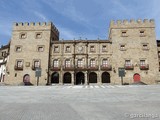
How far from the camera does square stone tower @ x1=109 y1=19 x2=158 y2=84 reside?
Result: 33.8m

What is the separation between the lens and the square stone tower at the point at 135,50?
3384 cm

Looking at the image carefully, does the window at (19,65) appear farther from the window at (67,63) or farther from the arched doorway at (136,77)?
the arched doorway at (136,77)

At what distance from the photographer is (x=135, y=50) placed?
115ft

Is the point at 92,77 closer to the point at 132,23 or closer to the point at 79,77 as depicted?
the point at 79,77

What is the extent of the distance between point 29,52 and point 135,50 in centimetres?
2172

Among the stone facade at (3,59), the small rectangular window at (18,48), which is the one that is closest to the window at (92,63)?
the small rectangular window at (18,48)

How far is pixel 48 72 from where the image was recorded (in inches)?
1389

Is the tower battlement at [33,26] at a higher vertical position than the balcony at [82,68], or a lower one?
higher

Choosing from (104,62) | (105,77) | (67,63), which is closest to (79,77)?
(67,63)

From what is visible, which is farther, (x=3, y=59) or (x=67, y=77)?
(x=3, y=59)

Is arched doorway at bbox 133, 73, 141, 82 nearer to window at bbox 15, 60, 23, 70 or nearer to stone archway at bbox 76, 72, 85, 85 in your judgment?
stone archway at bbox 76, 72, 85, 85

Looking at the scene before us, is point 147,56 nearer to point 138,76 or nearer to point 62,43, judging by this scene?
point 138,76

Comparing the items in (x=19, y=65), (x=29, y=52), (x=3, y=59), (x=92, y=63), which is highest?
(x=29, y=52)

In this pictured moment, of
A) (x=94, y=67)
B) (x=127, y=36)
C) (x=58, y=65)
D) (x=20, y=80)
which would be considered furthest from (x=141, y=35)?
(x=20, y=80)
